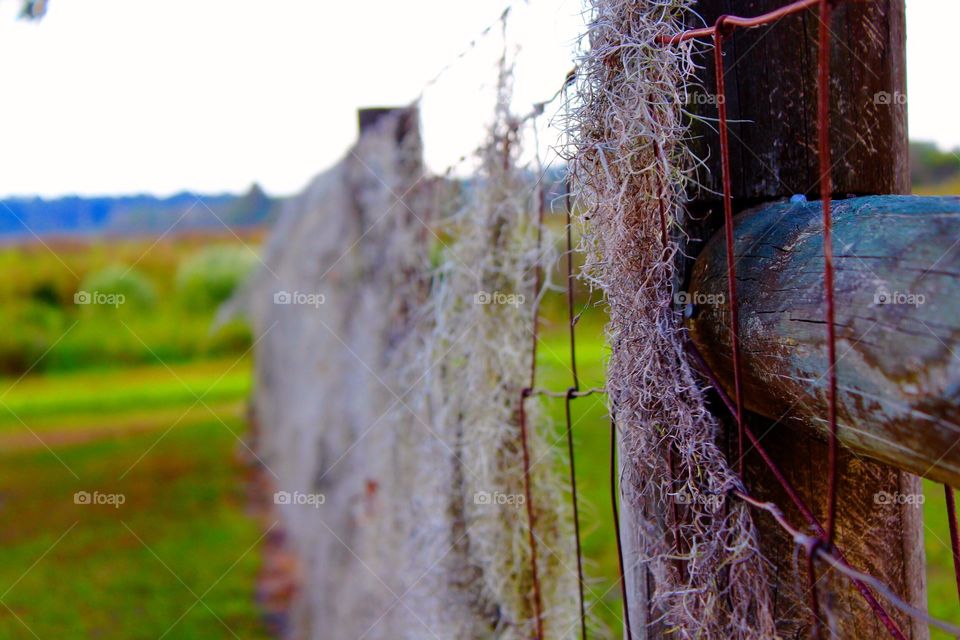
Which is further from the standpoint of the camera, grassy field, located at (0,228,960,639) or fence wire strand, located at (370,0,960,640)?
grassy field, located at (0,228,960,639)

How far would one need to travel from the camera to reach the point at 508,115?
4.94 feet

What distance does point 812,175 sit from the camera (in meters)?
0.74

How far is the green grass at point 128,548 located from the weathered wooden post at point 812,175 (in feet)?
13.1

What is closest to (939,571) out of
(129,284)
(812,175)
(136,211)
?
(812,175)

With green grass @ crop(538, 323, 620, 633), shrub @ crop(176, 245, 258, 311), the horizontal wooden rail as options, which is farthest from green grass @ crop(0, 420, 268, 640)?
shrub @ crop(176, 245, 258, 311)

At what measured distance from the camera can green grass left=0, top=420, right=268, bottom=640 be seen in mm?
4398

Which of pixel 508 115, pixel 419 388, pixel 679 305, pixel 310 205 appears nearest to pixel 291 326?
pixel 310 205

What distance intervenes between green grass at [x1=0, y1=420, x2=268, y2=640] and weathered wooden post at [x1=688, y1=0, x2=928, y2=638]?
13.1 ft

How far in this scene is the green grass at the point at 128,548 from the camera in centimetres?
440

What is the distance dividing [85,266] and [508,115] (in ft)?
46.9

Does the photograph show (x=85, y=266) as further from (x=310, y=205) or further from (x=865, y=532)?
(x=865, y=532)

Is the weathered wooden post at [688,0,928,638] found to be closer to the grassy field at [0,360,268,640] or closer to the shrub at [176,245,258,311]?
the grassy field at [0,360,268,640]

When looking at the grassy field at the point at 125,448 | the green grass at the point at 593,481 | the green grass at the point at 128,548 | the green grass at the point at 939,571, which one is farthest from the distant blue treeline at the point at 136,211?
the green grass at the point at 939,571

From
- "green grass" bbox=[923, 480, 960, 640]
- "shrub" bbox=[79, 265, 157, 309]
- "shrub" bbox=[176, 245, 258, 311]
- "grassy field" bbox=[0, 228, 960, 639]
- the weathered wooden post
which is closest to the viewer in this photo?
the weathered wooden post
